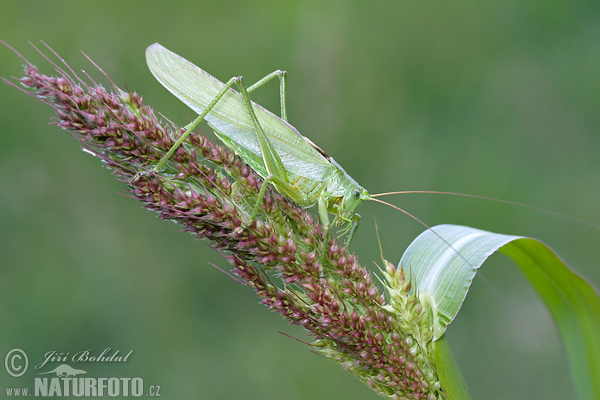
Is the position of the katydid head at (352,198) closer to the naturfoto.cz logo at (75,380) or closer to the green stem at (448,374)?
the green stem at (448,374)


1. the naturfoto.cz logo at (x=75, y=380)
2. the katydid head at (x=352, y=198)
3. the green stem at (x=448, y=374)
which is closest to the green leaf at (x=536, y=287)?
the green stem at (x=448, y=374)

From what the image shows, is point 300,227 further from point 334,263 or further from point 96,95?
point 96,95

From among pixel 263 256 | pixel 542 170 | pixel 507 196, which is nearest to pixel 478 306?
pixel 507 196

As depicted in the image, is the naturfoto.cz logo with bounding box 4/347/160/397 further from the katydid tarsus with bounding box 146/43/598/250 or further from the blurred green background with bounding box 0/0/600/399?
the katydid tarsus with bounding box 146/43/598/250

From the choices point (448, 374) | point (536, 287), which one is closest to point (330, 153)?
point (536, 287)

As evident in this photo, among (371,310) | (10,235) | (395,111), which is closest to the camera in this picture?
(371,310)

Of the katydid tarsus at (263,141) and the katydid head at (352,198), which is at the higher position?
the katydid tarsus at (263,141)

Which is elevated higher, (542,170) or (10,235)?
(542,170)
